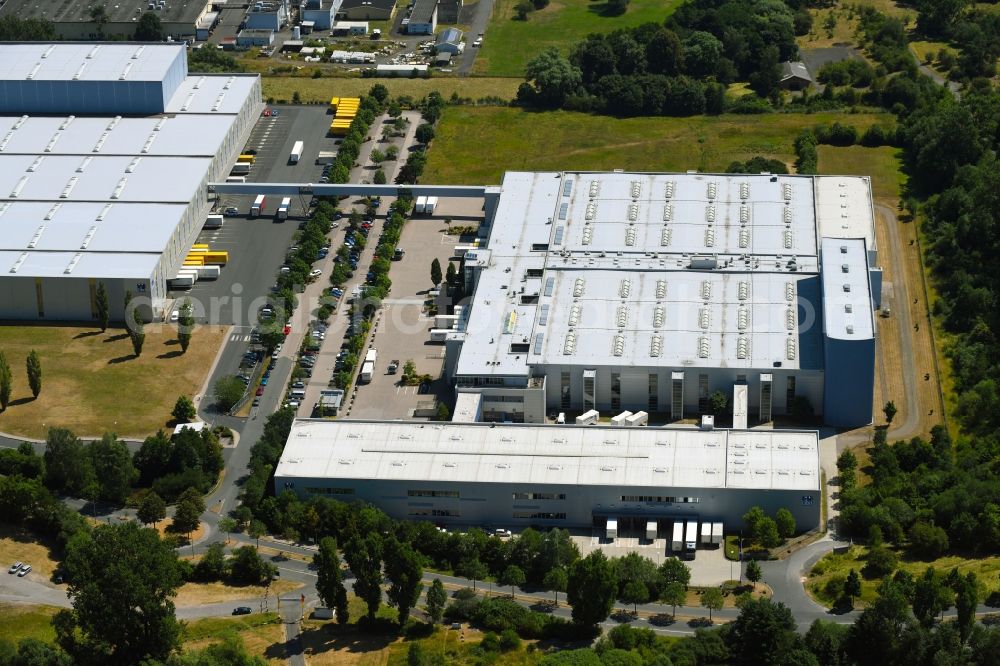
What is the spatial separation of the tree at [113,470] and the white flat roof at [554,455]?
10.7 metres

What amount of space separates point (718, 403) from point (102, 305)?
5192cm

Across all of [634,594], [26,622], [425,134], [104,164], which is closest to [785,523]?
[634,594]

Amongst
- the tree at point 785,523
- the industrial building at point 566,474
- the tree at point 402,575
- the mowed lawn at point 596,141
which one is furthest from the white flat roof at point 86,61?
the tree at point 785,523

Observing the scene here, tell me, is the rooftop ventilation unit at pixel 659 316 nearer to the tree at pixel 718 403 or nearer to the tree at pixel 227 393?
the tree at pixel 718 403

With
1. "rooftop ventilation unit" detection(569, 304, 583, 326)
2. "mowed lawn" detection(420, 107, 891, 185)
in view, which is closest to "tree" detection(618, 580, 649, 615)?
"rooftop ventilation unit" detection(569, 304, 583, 326)

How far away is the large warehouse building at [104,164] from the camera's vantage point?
152 meters

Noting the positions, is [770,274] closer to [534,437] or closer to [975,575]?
[534,437]

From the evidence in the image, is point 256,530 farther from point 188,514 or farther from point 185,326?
point 185,326

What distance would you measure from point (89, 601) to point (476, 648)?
2318 cm

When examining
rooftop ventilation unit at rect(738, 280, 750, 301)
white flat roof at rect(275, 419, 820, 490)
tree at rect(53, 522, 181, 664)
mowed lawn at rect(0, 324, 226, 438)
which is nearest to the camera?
tree at rect(53, 522, 181, 664)

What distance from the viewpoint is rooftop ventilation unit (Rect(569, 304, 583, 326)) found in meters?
141

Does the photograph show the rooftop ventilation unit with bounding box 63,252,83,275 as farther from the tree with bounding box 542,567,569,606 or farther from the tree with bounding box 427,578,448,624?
the tree with bounding box 542,567,569,606

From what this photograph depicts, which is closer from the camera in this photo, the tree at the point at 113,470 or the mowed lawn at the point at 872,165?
the tree at the point at 113,470

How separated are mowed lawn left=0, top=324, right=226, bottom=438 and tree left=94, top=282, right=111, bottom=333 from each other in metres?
0.90
